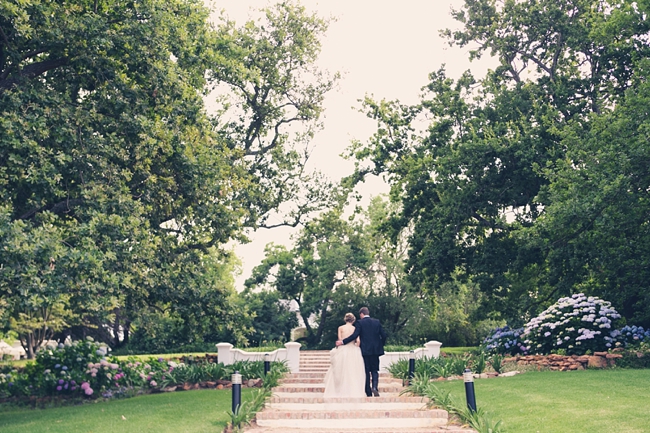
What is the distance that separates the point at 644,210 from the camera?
2178cm

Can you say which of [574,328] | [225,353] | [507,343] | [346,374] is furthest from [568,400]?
[225,353]

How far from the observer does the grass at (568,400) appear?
1108 centimetres

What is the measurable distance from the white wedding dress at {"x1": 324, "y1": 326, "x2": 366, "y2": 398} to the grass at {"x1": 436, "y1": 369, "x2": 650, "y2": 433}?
2385mm

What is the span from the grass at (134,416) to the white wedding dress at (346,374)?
7.13 ft

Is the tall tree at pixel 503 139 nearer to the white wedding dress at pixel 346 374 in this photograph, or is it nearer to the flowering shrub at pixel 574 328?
the flowering shrub at pixel 574 328

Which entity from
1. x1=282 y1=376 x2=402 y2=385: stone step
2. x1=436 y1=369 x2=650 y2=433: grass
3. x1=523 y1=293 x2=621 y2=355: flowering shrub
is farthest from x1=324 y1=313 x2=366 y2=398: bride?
x1=523 y1=293 x2=621 y2=355: flowering shrub

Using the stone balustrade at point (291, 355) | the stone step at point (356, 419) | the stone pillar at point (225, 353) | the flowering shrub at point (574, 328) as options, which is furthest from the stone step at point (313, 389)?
the flowering shrub at point (574, 328)

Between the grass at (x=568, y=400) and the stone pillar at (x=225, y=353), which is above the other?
A: the stone pillar at (x=225, y=353)

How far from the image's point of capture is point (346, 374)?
15516 mm

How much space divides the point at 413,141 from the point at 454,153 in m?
4.22

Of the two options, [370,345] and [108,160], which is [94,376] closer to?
[108,160]

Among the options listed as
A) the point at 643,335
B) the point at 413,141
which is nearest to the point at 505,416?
the point at 643,335

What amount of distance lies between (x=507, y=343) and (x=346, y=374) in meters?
10.2

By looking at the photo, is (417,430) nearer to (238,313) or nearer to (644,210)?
(238,313)
